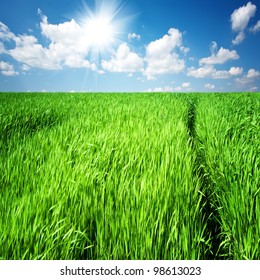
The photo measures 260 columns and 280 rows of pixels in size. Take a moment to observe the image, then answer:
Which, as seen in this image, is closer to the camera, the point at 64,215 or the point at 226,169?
the point at 64,215

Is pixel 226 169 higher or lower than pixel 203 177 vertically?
higher

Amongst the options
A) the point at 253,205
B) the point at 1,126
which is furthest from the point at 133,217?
the point at 1,126

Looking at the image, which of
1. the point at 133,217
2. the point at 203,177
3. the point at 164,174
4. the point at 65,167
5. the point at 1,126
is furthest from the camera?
the point at 1,126

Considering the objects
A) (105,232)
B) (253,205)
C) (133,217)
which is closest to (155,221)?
(133,217)

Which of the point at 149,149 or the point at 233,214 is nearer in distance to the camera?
the point at 233,214

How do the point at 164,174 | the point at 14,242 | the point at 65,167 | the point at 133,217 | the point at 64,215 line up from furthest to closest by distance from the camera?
the point at 65,167, the point at 164,174, the point at 64,215, the point at 133,217, the point at 14,242

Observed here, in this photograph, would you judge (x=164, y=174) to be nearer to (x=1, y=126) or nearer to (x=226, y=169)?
(x=226, y=169)

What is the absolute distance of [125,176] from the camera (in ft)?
7.53

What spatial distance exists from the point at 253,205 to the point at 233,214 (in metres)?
0.15

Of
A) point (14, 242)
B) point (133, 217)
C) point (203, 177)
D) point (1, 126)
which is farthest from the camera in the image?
point (1, 126)

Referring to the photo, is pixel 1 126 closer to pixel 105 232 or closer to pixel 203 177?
pixel 203 177

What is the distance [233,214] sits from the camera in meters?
1.75

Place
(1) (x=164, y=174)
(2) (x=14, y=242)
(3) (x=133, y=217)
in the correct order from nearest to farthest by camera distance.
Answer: (2) (x=14, y=242), (3) (x=133, y=217), (1) (x=164, y=174)

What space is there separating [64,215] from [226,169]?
1.33 m
